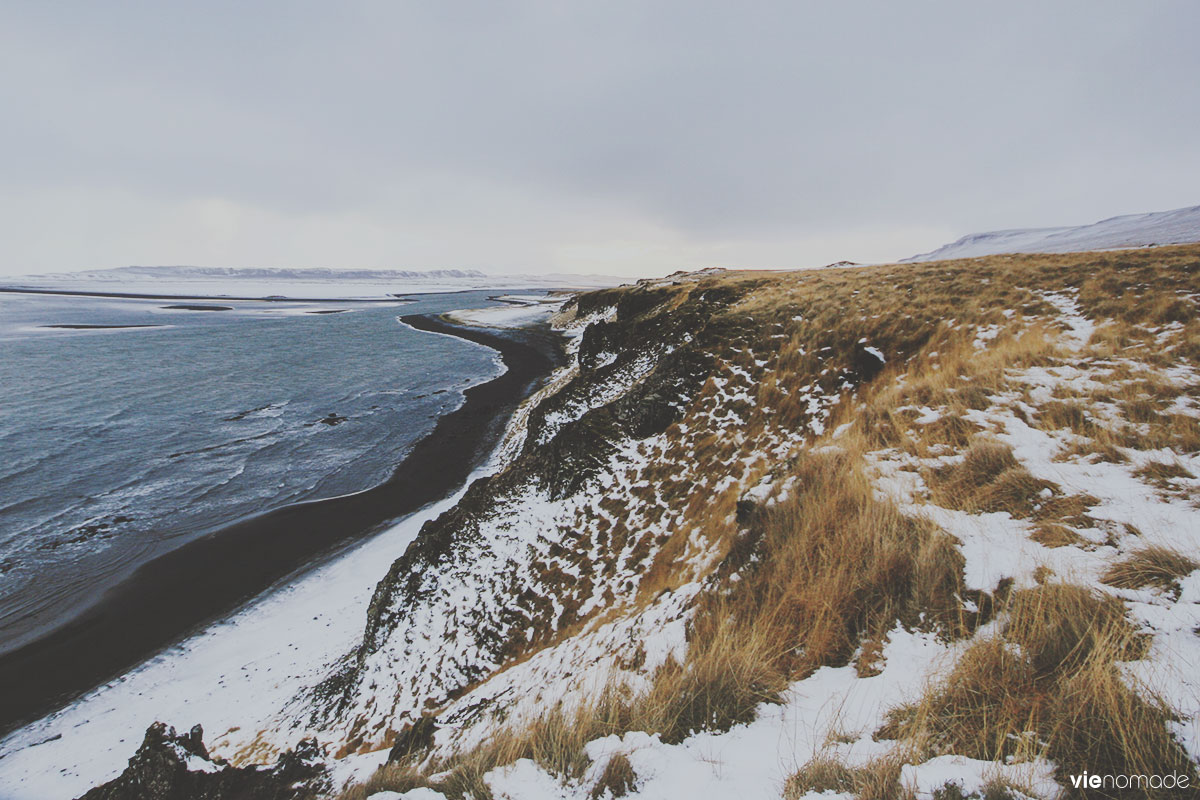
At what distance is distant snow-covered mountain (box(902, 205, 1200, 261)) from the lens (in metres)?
34.3

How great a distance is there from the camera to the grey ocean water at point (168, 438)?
14.3m

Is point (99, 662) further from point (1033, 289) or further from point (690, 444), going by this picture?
point (1033, 289)

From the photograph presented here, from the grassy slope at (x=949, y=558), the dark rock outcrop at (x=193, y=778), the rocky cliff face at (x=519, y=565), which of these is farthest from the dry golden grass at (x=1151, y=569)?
the dark rock outcrop at (x=193, y=778)

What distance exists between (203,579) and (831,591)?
17.8 m

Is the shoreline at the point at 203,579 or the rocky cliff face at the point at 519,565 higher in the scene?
the rocky cliff face at the point at 519,565

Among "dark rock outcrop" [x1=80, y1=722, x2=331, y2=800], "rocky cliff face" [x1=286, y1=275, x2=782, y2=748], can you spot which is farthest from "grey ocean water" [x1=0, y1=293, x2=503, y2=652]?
"dark rock outcrop" [x1=80, y1=722, x2=331, y2=800]

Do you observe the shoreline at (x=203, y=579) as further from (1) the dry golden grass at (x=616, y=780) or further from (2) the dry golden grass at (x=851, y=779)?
(2) the dry golden grass at (x=851, y=779)

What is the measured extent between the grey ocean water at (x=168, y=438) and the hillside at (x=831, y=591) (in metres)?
10.3

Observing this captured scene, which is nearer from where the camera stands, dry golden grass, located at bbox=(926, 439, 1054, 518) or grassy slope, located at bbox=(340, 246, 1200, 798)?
grassy slope, located at bbox=(340, 246, 1200, 798)

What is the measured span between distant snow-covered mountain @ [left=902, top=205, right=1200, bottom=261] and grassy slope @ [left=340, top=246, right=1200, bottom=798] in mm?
26949

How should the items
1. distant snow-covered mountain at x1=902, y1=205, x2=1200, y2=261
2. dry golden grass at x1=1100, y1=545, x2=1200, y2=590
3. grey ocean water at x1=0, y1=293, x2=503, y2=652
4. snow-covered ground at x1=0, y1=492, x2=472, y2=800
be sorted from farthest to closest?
distant snow-covered mountain at x1=902, y1=205, x2=1200, y2=261 → grey ocean water at x1=0, y1=293, x2=503, y2=652 → snow-covered ground at x1=0, y1=492, x2=472, y2=800 → dry golden grass at x1=1100, y1=545, x2=1200, y2=590

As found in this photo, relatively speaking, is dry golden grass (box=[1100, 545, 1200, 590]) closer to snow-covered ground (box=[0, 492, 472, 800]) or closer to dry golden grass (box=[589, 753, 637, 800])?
dry golden grass (box=[589, 753, 637, 800])

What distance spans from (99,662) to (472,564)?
9.92 m

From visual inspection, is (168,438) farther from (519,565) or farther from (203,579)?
(519,565)
